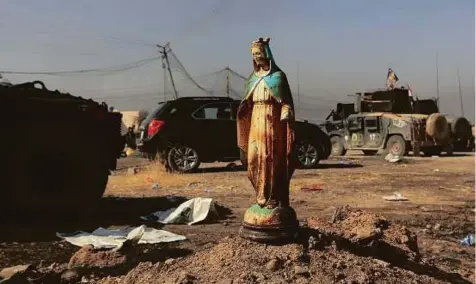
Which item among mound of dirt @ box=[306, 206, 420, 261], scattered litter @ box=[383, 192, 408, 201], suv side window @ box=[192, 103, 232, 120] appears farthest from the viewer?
suv side window @ box=[192, 103, 232, 120]

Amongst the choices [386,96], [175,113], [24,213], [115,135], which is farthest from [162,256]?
[386,96]

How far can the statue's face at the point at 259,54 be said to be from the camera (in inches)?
189

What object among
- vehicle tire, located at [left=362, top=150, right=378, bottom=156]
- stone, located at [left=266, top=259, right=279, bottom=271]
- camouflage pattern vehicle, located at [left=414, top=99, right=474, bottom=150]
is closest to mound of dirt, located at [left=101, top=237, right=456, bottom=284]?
stone, located at [left=266, top=259, right=279, bottom=271]

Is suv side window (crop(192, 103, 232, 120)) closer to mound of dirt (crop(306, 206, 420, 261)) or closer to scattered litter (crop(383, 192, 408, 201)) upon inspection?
scattered litter (crop(383, 192, 408, 201))

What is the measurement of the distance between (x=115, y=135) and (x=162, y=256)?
137 inches

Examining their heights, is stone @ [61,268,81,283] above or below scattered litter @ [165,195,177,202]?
below

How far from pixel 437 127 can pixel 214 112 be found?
11.7m

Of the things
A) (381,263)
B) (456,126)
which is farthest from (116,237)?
(456,126)

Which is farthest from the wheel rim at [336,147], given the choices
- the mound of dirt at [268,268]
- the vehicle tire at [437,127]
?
the mound of dirt at [268,268]

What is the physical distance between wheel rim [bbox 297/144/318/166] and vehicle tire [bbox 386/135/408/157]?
7.20m

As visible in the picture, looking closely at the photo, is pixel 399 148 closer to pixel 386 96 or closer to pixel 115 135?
pixel 386 96

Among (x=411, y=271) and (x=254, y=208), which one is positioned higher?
(x=254, y=208)

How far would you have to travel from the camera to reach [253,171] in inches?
188

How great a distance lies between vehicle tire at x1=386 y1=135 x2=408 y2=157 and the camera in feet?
73.6
